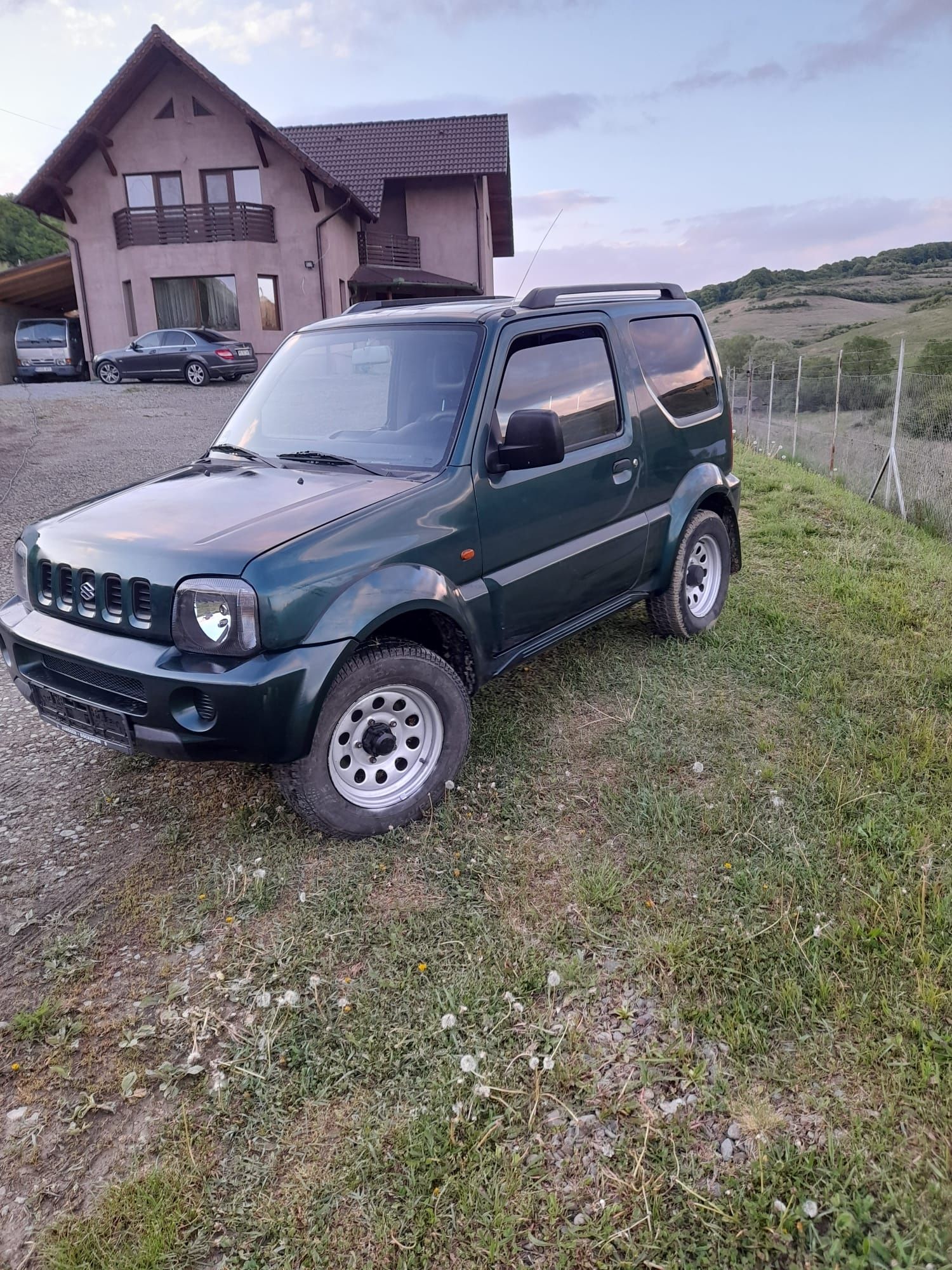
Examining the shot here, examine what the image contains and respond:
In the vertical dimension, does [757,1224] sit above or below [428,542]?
below

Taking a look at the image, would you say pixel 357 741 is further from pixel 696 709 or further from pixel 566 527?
pixel 696 709

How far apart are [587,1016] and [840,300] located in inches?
2101

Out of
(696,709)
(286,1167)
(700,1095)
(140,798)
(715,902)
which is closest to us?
(286,1167)

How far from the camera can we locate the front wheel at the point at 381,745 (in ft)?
10.5

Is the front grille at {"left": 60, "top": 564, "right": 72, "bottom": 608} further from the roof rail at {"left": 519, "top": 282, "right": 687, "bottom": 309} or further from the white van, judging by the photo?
the white van

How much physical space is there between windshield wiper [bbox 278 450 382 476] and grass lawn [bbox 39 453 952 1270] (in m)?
1.42

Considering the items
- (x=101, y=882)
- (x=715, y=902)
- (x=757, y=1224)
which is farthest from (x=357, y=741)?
(x=757, y=1224)

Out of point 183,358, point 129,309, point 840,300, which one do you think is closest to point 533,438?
point 183,358

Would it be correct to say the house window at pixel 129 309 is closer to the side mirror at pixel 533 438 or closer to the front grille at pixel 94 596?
the front grille at pixel 94 596

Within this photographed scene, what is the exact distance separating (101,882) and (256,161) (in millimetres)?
26154

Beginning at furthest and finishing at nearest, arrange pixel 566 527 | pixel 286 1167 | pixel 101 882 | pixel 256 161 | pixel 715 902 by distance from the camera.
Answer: pixel 256 161, pixel 566 527, pixel 101 882, pixel 715 902, pixel 286 1167

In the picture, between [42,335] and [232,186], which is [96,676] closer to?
[42,335]

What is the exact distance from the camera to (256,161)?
80.6ft

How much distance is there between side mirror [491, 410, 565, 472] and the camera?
11.6 feet
